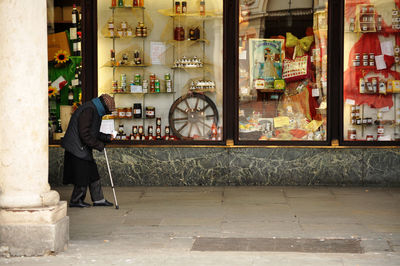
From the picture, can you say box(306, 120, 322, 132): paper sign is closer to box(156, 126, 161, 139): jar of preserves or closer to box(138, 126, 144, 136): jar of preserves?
box(156, 126, 161, 139): jar of preserves

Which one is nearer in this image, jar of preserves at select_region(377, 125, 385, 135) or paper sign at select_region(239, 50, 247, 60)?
jar of preserves at select_region(377, 125, 385, 135)

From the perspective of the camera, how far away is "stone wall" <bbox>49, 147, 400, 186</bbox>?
1230 centimetres

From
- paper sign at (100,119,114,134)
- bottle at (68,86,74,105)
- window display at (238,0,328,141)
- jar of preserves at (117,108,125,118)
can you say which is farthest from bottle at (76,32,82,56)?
window display at (238,0,328,141)

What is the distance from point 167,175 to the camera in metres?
12.5

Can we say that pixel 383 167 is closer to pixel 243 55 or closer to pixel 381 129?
pixel 381 129

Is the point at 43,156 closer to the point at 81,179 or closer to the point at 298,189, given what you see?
the point at 81,179

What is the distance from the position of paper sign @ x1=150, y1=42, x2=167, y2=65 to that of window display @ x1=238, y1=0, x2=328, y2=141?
4.58ft

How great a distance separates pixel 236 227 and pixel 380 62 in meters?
5.19

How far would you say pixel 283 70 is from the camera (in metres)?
12.8

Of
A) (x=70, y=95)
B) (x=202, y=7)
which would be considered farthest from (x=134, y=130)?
(x=202, y=7)

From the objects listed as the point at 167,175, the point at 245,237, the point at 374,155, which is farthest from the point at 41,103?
the point at 374,155

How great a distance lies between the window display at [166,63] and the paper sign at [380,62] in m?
2.75

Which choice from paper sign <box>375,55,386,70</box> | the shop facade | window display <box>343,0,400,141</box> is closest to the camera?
the shop facade

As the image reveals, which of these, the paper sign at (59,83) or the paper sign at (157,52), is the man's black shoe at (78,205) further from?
the paper sign at (157,52)
